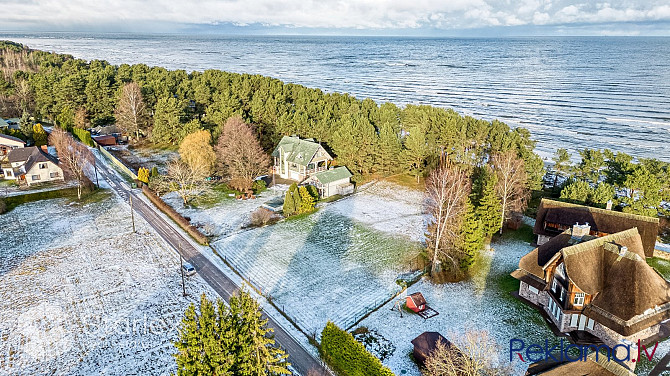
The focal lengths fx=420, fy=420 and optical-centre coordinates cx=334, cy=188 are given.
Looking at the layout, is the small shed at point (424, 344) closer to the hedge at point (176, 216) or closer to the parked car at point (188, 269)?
the parked car at point (188, 269)

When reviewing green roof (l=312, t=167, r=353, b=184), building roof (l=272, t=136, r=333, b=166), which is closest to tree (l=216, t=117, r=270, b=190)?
building roof (l=272, t=136, r=333, b=166)

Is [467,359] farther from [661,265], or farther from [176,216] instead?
[176,216]

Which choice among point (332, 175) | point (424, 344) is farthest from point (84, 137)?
point (424, 344)

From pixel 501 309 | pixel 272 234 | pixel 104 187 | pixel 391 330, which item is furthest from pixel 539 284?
pixel 104 187

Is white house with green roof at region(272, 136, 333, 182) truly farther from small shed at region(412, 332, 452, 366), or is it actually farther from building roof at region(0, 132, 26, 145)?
building roof at region(0, 132, 26, 145)

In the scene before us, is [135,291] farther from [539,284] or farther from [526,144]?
[526,144]
